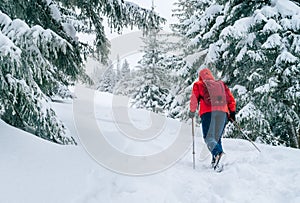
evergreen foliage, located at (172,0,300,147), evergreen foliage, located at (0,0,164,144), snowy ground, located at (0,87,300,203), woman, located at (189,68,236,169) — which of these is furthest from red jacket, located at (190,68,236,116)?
evergreen foliage, located at (172,0,300,147)

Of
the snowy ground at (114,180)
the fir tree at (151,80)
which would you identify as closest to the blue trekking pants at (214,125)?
the snowy ground at (114,180)

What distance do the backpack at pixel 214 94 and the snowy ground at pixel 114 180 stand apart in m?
1.26

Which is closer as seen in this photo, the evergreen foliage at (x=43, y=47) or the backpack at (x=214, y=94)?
the evergreen foliage at (x=43, y=47)

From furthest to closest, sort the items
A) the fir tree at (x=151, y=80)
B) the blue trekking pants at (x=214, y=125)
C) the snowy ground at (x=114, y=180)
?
the fir tree at (x=151, y=80), the blue trekking pants at (x=214, y=125), the snowy ground at (x=114, y=180)

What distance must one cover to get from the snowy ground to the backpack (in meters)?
1.26

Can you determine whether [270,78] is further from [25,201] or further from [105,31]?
[25,201]

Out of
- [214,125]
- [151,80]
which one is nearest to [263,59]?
[214,125]

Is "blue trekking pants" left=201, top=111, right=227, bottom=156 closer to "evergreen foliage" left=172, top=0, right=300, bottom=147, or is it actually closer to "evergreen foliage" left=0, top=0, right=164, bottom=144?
"evergreen foliage" left=0, top=0, right=164, bottom=144

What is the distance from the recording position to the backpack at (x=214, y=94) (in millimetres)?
5824

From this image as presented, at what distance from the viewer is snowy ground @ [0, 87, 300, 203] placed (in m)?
3.47

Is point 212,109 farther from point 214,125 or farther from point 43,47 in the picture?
point 43,47

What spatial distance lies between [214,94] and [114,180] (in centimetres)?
279

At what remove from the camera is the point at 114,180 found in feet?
13.6

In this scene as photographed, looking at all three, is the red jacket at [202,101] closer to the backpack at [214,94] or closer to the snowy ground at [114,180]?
the backpack at [214,94]
